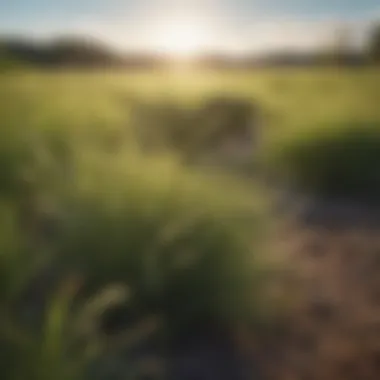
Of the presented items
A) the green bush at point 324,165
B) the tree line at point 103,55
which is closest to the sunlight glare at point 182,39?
the tree line at point 103,55

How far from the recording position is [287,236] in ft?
3.42

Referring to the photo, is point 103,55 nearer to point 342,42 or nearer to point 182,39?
point 182,39

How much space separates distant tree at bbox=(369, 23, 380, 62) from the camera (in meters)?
1.05

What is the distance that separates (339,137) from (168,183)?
0.24 meters

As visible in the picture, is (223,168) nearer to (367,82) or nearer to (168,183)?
(168,183)

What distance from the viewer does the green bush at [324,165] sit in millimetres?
1051

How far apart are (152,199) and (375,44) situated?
14.1 inches

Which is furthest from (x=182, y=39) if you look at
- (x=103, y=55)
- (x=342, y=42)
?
(x=342, y=42)

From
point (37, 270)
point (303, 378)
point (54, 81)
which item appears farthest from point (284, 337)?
point (54, 81)

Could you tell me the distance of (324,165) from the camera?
3.47 ft

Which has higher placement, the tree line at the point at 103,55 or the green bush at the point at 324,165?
the tree line at the point at 103,55

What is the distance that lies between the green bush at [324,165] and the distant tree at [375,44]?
119 millimetres

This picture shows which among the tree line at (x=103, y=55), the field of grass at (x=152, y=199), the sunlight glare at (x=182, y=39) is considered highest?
the sunlight glare at (x=182, y=39)

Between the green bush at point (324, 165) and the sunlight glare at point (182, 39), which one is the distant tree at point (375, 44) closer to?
the green bush at point (324, 165)
